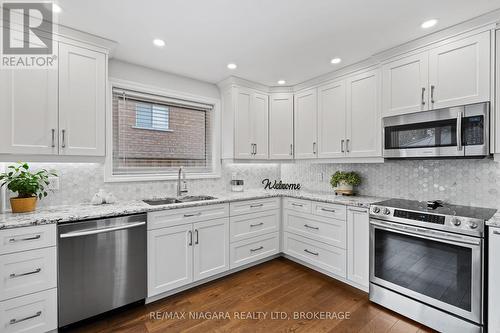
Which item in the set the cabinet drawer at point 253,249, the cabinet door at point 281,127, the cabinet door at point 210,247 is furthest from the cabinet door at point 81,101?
the cabinet door at point 281,127

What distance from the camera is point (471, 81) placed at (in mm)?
2014

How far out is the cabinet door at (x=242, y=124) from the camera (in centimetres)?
336

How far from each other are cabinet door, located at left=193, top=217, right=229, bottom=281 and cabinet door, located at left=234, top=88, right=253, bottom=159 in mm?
1048

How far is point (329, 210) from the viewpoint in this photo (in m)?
2.76

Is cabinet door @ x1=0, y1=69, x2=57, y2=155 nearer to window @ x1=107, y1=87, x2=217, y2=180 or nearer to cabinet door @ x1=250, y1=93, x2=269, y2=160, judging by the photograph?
window @ x1=107, y1=87, x2=217, y2=180

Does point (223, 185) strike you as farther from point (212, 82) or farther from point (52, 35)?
point (52, 35)

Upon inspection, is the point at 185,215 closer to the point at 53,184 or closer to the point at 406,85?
the point at 53,184

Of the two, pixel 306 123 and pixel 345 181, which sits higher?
pixel 306 123

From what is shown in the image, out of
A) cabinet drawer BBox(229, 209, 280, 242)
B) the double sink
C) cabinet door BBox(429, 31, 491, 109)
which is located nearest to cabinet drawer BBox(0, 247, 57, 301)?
the double sink

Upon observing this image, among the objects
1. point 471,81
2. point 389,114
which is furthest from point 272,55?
point 471,81

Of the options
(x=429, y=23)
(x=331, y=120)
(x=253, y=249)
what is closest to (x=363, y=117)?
(x=331, y=120)

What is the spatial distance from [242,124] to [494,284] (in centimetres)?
292

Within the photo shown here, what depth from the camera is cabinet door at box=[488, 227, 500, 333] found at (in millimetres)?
1651

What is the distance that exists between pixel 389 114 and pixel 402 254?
4.64 feet
